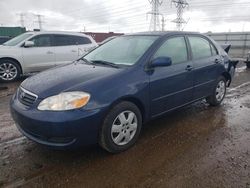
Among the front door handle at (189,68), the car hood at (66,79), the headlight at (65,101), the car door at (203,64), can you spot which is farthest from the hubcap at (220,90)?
the headlight at (65,101)

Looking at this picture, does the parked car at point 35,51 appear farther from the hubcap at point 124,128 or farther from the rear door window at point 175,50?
the hubcap at point 124,128

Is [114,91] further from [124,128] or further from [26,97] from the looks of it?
[26,97]

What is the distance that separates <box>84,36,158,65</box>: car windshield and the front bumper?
112 cm

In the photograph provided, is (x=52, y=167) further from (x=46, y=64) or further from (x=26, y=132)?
(x=46, y=64)

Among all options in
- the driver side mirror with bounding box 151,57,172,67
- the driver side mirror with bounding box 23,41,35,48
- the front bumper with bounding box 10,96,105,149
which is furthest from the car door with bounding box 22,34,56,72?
the driver side mirror with bounding box 151,57,172,67

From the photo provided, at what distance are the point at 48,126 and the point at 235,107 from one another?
4.19 meters

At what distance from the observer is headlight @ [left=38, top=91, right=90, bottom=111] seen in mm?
2859

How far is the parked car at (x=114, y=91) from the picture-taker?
2.88 m

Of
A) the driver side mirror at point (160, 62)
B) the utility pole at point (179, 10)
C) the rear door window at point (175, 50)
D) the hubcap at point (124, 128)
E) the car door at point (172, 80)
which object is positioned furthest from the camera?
the utility pole at point (179, 10)

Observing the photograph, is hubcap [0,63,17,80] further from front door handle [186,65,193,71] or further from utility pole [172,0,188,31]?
utility pole [172,0,188,31]

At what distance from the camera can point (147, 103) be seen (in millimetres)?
3584

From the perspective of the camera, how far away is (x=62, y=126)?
2783 mm

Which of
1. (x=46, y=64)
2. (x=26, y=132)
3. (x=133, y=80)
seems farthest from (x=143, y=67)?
(x=46, y=64)

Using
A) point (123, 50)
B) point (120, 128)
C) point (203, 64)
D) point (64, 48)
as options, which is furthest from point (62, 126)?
point (64, 48)
